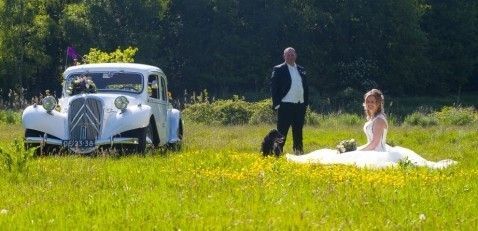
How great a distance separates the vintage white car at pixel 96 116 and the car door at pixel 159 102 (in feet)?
0.12

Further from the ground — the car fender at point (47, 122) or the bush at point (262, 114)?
the car fender at point (47, 122)

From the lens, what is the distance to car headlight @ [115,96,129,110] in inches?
541

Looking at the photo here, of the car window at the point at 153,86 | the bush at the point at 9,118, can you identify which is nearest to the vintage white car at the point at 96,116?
the car window at the point at 153,86

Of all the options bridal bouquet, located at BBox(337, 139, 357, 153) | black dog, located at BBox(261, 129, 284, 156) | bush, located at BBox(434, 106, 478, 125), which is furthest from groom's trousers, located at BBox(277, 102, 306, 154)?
bush, located at BBox(434, 106, 478, 125)

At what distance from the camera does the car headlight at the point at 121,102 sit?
13742 millimetres

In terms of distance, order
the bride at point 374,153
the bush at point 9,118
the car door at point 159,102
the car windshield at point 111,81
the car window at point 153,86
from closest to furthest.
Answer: the bride at point 374,153, the car windshield at point 111,81, the car door at point 159,102, the car window at point 153,86, the bush at point 9,118

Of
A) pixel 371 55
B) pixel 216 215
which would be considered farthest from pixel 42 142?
pixel 371 55

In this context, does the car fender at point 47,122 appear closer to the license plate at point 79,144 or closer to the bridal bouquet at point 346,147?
the license plate at point 79,144

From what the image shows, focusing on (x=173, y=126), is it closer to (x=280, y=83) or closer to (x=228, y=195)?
(x=280, y=83)

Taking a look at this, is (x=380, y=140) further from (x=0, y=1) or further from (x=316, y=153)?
(x=0, y=1)

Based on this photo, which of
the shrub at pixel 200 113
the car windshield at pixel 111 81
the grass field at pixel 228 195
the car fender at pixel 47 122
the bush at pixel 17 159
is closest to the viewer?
the grass field at pixel 228 195

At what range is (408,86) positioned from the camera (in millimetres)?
56500

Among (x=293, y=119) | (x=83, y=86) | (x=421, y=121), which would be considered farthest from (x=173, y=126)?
(x=421, y=121)

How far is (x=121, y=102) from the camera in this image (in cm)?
1377
